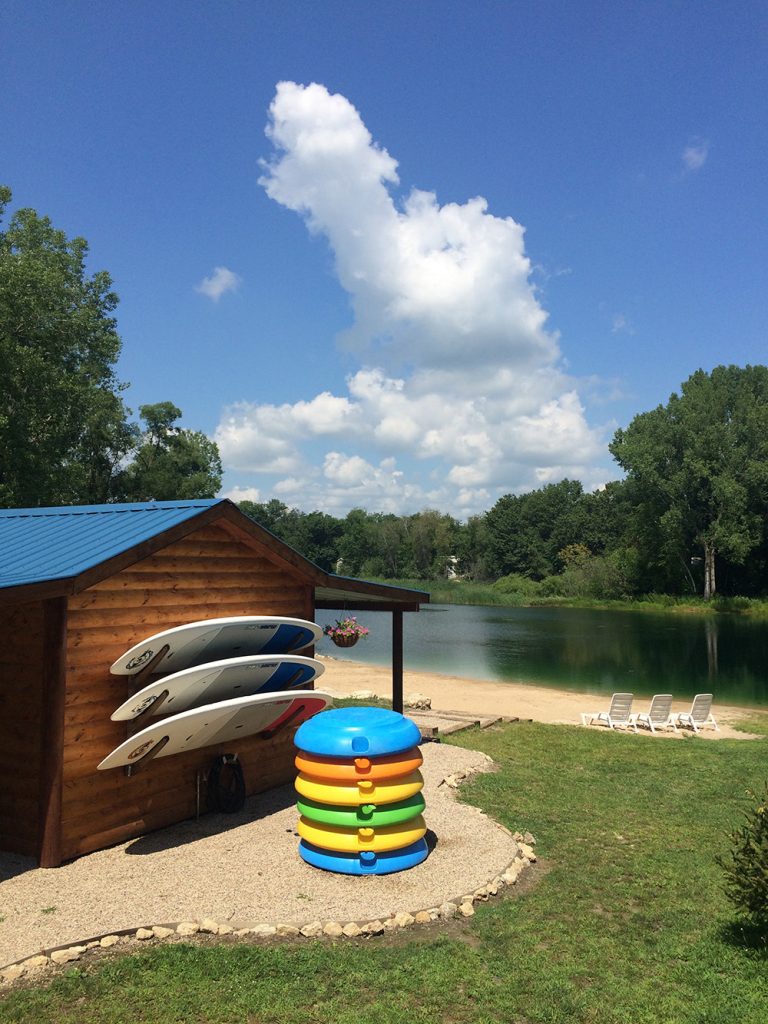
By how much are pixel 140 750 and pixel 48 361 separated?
A: 26.2 meters

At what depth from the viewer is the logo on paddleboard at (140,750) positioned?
24.9 ft

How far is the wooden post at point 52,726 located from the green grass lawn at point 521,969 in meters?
2.15

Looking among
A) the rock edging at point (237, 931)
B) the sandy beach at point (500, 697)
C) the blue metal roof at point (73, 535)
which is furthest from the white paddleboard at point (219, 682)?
the sandy beach at point (500, 697)

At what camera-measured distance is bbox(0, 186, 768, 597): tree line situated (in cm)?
2869

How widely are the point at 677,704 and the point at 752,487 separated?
4161 centimetres

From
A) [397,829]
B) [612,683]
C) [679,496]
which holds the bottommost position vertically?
[612,683]

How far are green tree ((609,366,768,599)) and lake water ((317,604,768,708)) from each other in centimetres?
670

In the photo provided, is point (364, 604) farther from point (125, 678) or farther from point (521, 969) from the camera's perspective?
point (521, 969)

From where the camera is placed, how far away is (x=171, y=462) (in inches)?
2153

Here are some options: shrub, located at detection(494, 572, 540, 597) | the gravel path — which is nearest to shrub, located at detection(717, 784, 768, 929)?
the gravel path

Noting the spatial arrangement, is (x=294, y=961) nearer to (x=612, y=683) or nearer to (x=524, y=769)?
(x=524, y=769)

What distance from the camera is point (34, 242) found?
35219 mm

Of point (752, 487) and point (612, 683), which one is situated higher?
point (752, 487)

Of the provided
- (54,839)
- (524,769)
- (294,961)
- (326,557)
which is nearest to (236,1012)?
(294,961)
